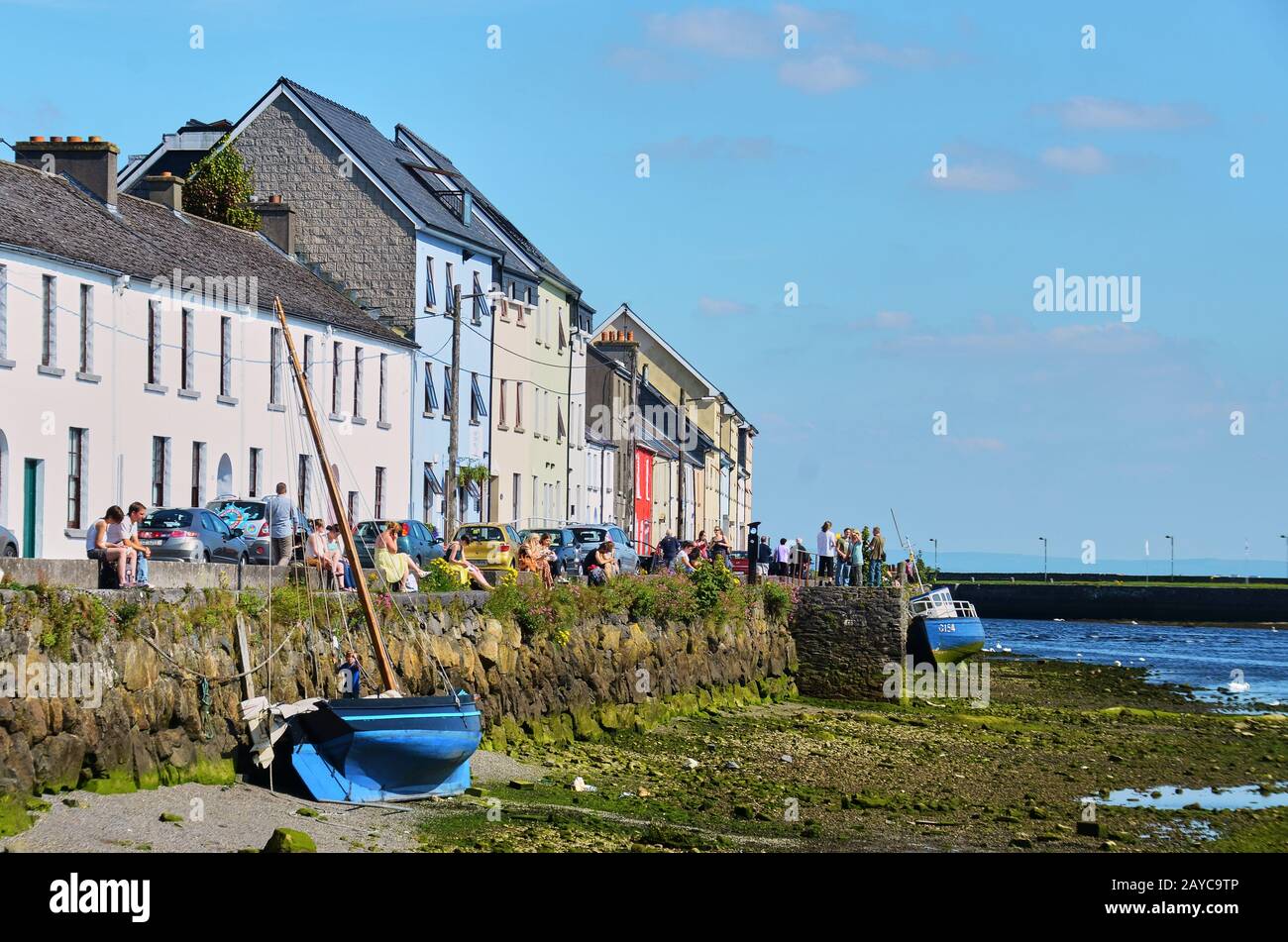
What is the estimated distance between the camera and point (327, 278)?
55.3 metres

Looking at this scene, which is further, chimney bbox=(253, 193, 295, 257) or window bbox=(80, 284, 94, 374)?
chimney bbox=(253, 193, 295, 257)

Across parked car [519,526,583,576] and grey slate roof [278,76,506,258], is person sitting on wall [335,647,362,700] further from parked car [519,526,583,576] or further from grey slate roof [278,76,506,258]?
grey slate roof [278,76,506,258]

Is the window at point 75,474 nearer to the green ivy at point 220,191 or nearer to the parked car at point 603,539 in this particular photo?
the parked car at point 603,539

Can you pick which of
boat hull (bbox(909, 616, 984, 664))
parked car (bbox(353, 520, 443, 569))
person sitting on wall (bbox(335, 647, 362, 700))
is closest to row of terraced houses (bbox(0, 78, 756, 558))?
parked car (bbox(353, 520, 443, 569))

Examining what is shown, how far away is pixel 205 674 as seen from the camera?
766 inches

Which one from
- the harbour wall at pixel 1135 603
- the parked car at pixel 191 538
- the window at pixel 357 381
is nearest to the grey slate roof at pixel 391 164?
the window at pixel 357 381

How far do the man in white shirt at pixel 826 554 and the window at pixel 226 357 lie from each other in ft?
60.5

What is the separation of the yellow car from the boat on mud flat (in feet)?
48.6

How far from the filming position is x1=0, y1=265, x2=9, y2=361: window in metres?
35.1

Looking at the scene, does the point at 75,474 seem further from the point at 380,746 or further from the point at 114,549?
the point at 380,746

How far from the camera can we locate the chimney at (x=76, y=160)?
4241 centimetres

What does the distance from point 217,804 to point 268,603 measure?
3251mm
